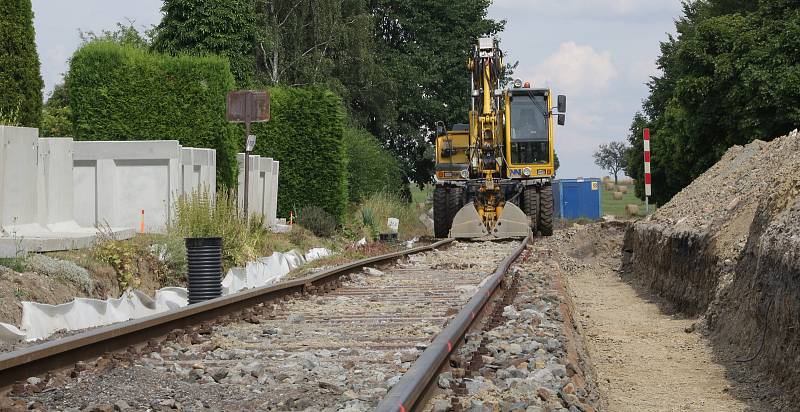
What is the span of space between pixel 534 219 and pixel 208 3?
1719 cm

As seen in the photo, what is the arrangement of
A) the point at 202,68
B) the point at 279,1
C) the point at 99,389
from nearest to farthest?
the point at 99,389, the point at 202,68, the point at 279,1

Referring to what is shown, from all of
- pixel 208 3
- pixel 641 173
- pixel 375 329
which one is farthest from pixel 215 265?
pixel 641 173

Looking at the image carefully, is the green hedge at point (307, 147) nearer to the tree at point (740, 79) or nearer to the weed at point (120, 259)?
the tree at point (740, 79)

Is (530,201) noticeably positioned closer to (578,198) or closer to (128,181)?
(128,181)

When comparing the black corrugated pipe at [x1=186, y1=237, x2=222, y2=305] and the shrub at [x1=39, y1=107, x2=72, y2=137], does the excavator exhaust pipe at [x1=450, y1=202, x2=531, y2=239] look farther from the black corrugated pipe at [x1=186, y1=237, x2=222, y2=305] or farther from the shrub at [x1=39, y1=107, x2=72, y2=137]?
the shrub at [x1=39, y1=107, x2=72, y2=137]

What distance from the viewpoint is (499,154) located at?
2480cm

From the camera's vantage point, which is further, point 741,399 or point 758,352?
point 758,352

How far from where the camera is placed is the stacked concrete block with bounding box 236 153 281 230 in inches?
839

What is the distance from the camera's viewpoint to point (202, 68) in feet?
69.9

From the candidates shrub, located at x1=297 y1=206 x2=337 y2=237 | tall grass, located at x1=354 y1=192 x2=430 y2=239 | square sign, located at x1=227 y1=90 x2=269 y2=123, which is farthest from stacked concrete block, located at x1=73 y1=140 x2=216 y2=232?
tall grass, located at x1=354 y1=192 x2=430 y2=239

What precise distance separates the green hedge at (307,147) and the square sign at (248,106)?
9.30 metres

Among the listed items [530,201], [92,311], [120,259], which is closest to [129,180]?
[120,259]

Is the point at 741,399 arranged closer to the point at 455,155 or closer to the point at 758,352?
the point at 758,352

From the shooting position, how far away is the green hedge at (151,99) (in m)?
20.7
